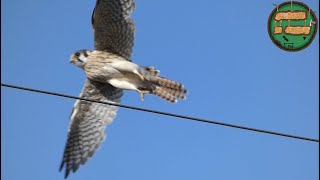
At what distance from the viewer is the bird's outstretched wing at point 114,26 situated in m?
8.68

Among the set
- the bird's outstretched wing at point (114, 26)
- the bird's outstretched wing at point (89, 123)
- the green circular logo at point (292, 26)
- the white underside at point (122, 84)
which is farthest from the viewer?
the bird's outstretched wing at point (89, 123)

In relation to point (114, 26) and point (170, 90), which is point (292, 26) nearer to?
point (170, 90)

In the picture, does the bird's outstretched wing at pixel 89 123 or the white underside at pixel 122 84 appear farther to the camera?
the bird's outstretched wing at pixel 89 123

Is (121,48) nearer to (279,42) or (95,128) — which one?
(95,128)

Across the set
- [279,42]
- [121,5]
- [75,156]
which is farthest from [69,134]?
[279,42]

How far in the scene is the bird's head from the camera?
8.81 metres

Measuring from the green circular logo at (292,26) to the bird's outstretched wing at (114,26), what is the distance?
1965mm

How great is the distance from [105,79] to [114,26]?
697 mm

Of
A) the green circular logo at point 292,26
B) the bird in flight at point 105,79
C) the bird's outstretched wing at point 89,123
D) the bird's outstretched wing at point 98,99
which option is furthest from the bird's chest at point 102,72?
the green circular logo at point 292,26

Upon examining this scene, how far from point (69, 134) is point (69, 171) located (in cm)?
58

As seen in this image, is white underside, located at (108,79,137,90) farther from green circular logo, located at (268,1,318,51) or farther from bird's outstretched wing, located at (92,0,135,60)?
green circular logo, located at (268,1,318,51)

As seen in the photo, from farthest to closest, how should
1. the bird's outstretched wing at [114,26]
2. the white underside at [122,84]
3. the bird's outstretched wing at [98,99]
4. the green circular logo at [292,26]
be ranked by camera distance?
the bird's outstretched wing at [98,99], the bird's outstretched wing at [114,26], the white underside at [122,84], the green circular logo at [292,26]

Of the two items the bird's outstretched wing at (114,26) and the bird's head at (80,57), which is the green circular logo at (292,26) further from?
the bird's head at (80,57)

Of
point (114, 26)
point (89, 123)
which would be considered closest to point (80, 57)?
point (114, 26)
